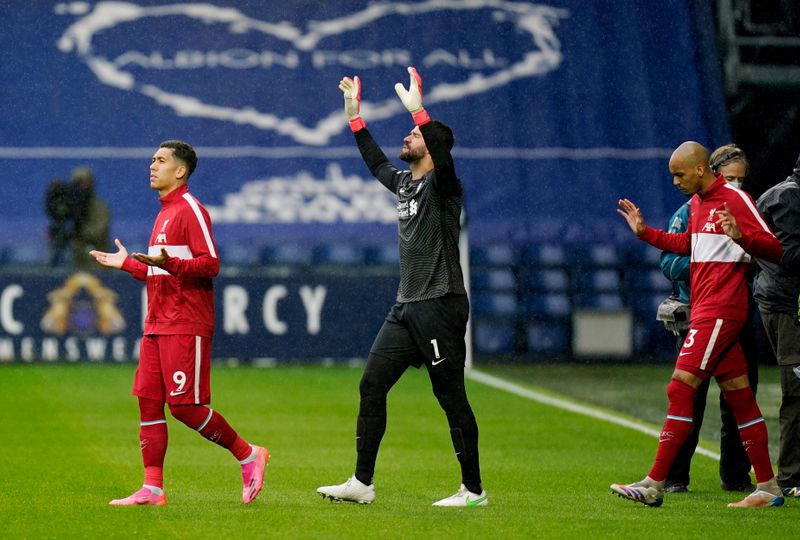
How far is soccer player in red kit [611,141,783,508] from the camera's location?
8156mm


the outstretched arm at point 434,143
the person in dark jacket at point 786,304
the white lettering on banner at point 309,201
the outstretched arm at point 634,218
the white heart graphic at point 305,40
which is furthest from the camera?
the white heart graphic at point 305,40

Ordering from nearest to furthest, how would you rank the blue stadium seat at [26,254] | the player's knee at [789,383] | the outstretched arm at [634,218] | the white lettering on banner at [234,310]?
the outstretched arm at [634,218] → the player's knee at [789,383] → the white lettering on banner at [234,310] → the blue stadium seat at [26,254]

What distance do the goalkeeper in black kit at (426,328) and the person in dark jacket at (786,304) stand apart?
77.0 inches

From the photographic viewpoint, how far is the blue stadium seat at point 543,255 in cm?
2138

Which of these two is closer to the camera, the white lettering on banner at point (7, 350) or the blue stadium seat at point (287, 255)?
the white lettering on banner at point (7, 350)

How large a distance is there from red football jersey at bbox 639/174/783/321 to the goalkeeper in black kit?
112 cm

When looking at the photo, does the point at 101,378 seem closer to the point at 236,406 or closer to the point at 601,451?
the point at 236,406

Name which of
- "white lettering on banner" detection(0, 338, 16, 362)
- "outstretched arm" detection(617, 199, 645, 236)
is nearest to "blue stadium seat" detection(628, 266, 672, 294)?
"white lettering on banner" detection(0, 338, 16, 362)

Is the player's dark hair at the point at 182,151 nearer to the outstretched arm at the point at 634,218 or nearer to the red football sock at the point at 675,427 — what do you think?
the outstretched arm at the point at 634,218

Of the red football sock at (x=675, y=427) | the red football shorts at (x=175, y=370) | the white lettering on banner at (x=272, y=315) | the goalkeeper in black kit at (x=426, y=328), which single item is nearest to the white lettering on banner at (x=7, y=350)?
the white lettering on banner at (x=272, y=315)

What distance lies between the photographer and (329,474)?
9906 mm

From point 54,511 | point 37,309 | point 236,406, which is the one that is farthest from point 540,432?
point 37,309

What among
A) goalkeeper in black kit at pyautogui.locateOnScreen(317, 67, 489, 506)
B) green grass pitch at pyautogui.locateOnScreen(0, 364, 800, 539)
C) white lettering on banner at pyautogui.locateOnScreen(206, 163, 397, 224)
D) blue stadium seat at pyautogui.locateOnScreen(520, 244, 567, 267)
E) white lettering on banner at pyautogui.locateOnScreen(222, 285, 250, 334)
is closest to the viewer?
green grass pitch at pyautogui.locateOnScreen(0, 364, 800, 539)

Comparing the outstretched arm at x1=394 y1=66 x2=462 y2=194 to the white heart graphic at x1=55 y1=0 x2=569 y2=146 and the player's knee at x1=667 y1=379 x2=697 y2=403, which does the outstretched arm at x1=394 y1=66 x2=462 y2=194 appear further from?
the white heart graphic at x1=55 y1=0 x2=569 y2=146
